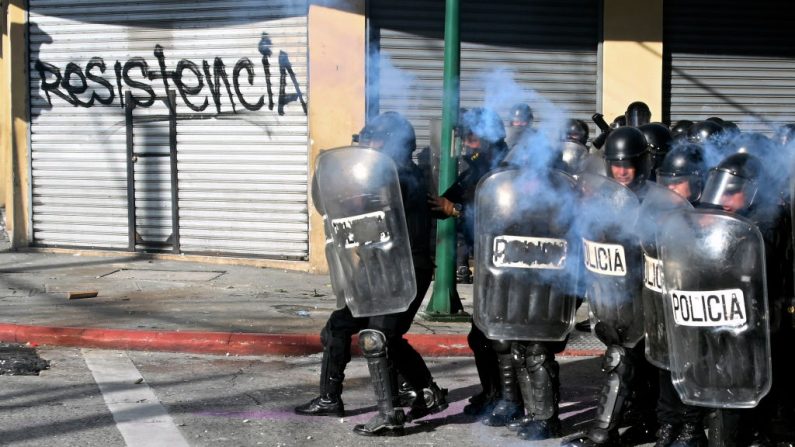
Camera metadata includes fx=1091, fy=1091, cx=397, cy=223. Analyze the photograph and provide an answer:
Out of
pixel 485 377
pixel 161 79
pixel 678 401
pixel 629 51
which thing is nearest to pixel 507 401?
pixel 485 377

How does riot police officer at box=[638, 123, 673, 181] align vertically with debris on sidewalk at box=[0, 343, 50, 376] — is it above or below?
above

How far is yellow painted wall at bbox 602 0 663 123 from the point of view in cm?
Result: 1273

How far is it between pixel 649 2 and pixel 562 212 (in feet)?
24.9

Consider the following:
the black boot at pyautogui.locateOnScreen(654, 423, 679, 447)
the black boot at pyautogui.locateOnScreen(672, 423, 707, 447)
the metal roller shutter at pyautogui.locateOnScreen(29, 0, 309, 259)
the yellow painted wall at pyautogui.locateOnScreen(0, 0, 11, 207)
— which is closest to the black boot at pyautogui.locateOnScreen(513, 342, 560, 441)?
the black boot at pyautogui.locateOnScreen(654, 423, 679, 447)

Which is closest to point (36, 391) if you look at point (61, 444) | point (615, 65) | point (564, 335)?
point (61, 444)

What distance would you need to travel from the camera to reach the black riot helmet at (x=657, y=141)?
6.87 m

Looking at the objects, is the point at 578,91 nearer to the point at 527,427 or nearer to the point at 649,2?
the point at 649,2

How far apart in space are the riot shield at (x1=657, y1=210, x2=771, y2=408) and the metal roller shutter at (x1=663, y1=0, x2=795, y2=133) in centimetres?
845

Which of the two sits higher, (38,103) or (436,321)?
(38,103)

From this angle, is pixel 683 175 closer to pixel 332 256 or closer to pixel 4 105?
pixel 332 256

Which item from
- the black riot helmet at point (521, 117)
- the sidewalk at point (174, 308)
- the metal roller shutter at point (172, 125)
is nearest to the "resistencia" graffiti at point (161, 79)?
the metal roller shutter at point (172, 125)

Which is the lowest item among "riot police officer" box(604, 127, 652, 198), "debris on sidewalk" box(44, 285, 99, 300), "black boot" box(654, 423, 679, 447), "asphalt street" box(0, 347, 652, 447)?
"asphalt street" box(0, 347, 652, 447)

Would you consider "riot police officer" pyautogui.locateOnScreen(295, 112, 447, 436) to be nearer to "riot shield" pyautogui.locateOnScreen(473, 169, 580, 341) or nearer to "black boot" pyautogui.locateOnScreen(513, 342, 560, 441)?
"riot shield" pyautogui.locateOnScreen(473, 169, 580, 341)

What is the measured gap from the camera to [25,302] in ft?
33.0
